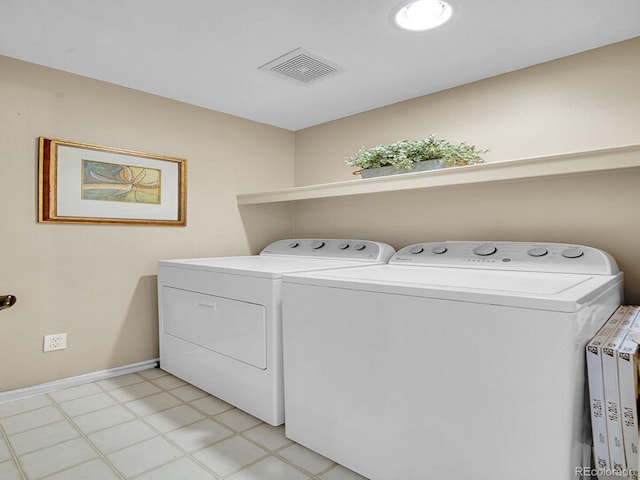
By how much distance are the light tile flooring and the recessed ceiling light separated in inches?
74.4

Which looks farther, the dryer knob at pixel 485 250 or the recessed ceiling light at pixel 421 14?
the dryer knob at pixel 485 250

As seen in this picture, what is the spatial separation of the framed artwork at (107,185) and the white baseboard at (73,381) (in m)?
0.93

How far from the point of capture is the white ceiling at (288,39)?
63.7 inches

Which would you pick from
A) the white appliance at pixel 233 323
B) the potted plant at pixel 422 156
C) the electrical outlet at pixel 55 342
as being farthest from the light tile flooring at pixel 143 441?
the potted plant at pixel 422 156

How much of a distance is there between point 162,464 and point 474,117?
2400mm

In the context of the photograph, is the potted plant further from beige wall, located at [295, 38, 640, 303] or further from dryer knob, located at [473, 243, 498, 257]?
dryer knob, located at [473, 243, 498, 257]

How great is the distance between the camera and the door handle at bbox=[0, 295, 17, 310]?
200 centimetres

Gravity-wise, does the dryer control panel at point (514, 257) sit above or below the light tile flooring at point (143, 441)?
above

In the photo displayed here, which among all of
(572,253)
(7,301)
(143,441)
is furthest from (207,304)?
(572,253)

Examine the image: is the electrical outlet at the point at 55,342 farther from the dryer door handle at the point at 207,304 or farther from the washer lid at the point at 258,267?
the dryer door handle at the point at 207,304

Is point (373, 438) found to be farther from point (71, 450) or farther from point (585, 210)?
point (585, 210)

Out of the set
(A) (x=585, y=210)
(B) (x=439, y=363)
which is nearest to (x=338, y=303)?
(B) (x=439, y=363)

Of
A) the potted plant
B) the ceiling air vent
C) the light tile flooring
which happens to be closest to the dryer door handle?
the light tile flooring

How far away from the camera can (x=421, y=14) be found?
5.61 ft
